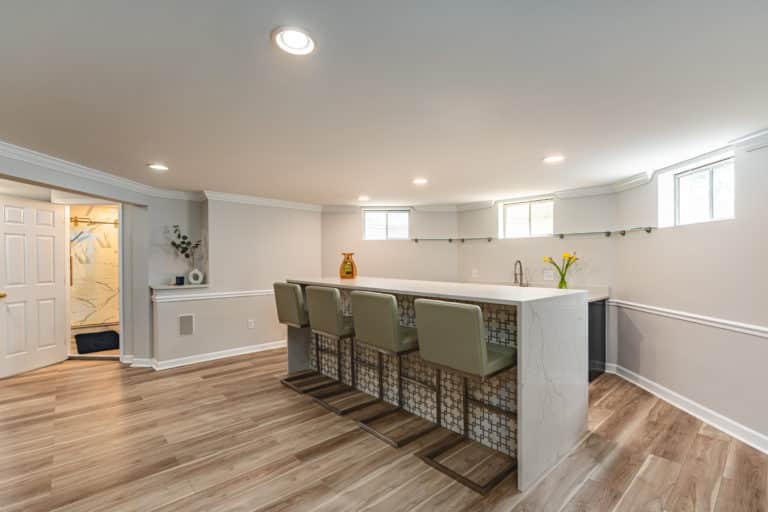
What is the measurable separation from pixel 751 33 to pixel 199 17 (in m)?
2.11

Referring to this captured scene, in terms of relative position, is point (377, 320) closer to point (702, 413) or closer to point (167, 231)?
point (702, 413)

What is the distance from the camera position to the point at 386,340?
8.75ft

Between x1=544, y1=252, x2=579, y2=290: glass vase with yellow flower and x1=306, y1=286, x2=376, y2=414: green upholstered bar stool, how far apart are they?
275 centimetres

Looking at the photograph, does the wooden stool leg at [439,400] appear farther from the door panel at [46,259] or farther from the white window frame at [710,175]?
the door panel at [46,259]

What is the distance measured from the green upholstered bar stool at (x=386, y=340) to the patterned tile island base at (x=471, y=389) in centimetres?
9

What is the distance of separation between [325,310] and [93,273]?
5128 mm

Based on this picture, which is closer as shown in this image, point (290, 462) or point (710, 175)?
point (290, 462)

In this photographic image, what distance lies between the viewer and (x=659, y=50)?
150 centimetres

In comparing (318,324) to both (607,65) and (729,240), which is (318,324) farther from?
(729,240)

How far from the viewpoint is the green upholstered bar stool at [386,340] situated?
8.59 ft

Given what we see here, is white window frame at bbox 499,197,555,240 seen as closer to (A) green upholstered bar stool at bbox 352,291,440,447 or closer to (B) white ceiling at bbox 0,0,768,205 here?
(B) white ceiling at bbox 0,0,768,205

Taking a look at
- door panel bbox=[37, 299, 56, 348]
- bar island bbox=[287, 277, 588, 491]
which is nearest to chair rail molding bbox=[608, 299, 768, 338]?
bar island bbox=[287, 277, 588, 491]

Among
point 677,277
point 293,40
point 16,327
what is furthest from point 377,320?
point 16,327

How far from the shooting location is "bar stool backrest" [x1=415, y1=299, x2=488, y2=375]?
6.70ft
